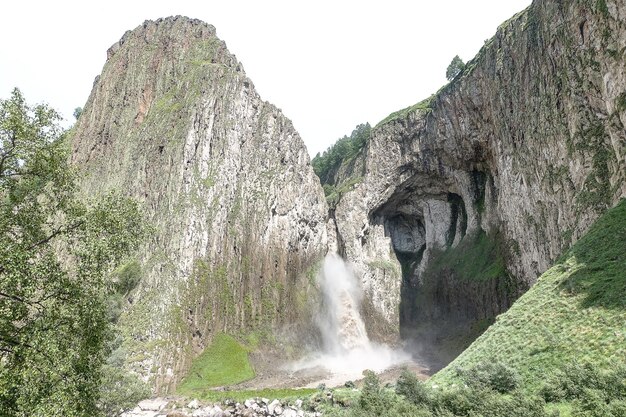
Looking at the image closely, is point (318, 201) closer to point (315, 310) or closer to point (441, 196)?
point (315, 310)

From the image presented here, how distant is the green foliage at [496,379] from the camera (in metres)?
16.8

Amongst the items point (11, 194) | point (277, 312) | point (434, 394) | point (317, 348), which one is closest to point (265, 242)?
point (277, 312)

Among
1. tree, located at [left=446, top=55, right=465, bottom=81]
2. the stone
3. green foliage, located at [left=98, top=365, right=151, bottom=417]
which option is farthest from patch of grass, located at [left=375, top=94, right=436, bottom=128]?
A: green foliage, located at [left=98, top=365, right=151, bottom=417]

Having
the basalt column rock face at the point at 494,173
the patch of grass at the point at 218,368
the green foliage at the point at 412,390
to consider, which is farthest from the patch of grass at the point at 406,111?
the green foliage at the point at 412,390

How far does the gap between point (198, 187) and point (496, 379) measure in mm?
47107

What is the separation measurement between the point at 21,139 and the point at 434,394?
17.6m

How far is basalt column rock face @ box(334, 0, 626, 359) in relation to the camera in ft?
103

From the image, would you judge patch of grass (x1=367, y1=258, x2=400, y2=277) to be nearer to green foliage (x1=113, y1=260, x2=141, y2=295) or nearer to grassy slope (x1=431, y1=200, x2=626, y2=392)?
green foliage (x1=113, y1=260, x2=141, y2=295)

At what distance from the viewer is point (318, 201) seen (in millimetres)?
68000

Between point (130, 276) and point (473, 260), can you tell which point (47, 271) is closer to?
point (130, 276)

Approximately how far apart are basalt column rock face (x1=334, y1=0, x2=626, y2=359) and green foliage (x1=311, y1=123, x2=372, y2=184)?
5071 mm

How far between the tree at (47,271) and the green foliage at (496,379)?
14.2 meters

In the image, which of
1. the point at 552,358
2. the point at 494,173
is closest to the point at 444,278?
the point at 494,173

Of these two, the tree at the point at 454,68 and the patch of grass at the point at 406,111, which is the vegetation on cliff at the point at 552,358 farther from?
the tree at the point at 454,68
